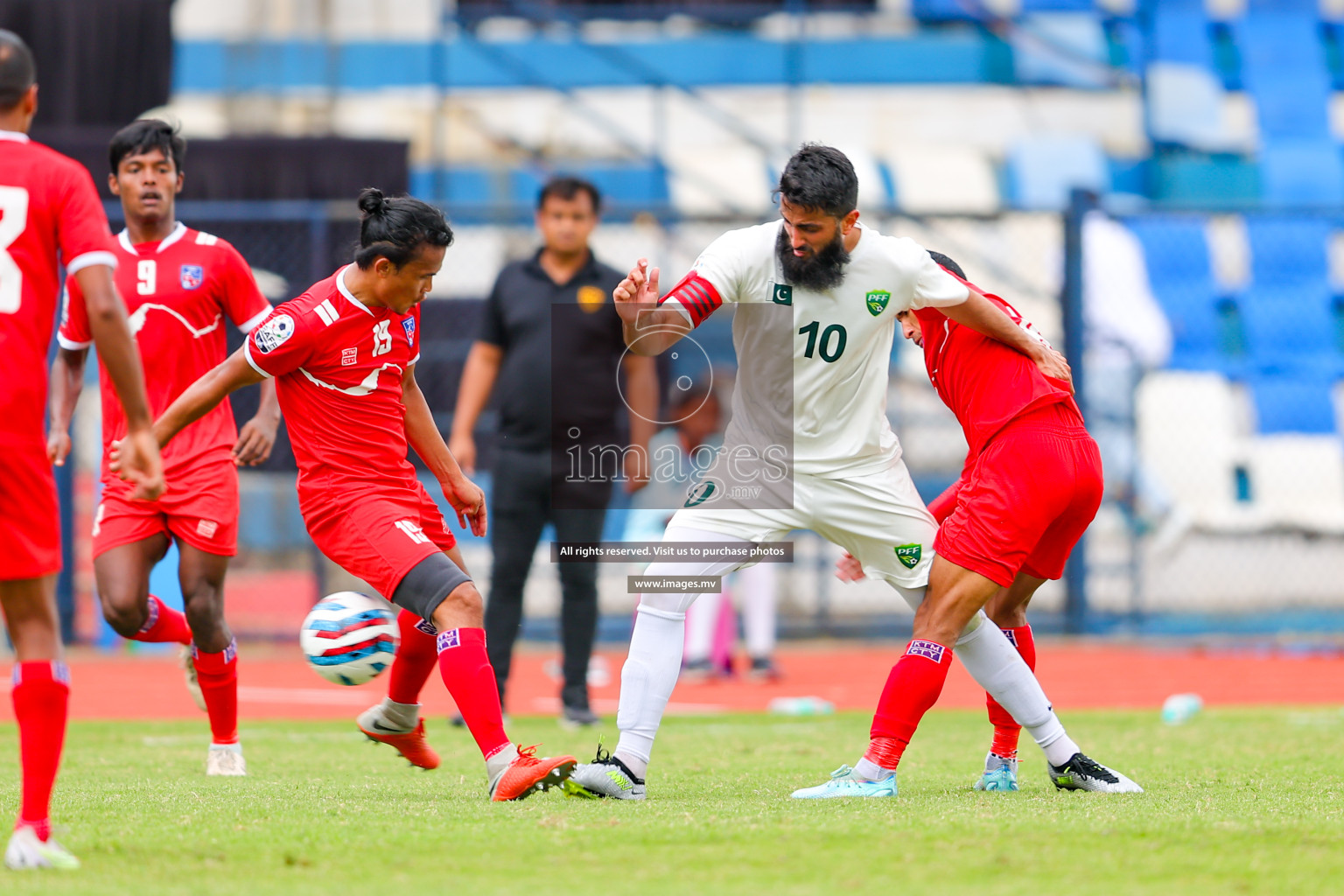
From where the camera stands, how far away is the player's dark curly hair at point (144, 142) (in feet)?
20.3

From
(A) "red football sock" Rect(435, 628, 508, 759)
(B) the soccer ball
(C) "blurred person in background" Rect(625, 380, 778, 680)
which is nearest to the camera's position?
(A) "red football sock" Rect(435, 628, 508, 759)

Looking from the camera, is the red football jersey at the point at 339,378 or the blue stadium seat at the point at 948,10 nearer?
the red football jersey at the point at 339,378

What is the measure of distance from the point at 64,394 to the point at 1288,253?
15090mm

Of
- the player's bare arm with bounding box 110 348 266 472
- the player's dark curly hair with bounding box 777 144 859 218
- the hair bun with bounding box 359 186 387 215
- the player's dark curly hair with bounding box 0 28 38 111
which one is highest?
the player's dark curly hair with bounding box 0 28 38 111

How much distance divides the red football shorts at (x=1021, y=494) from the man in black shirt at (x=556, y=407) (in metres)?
2.95

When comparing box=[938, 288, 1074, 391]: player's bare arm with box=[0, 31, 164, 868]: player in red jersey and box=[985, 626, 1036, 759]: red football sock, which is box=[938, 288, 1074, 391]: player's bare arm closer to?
box=[985, 626, 1036, 759]: red football sock

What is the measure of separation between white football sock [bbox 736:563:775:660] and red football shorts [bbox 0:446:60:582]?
7.14 meters

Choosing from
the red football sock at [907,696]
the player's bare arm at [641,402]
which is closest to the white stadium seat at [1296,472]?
the player's bare arm at [641,402]

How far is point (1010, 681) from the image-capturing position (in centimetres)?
529

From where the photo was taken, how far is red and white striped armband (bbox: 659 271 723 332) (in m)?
5.03

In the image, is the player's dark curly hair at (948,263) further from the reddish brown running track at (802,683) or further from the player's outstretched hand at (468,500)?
the reddish brown running track at (802,683)

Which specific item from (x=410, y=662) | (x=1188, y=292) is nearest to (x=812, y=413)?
(x=410, y=662)

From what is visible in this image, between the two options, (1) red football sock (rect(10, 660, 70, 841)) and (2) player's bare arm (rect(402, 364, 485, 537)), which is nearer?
(1) red football sock (rect(10, 660, 70, 841))

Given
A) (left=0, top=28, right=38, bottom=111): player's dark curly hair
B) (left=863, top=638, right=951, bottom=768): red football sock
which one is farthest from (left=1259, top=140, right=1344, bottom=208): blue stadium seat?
(left=0, top=28, right=38, bottom=111): player's dark curly hair
